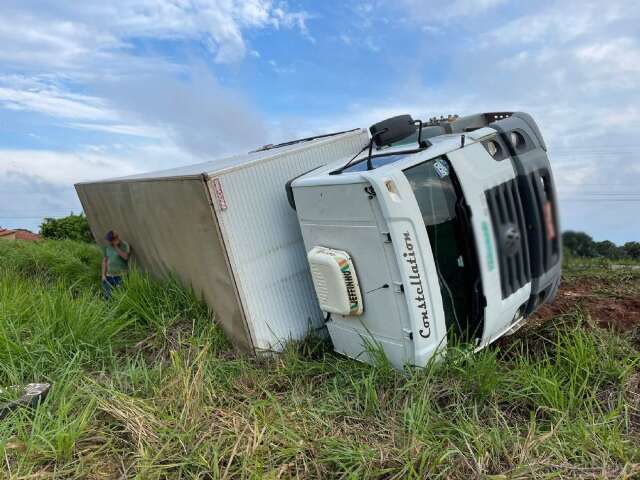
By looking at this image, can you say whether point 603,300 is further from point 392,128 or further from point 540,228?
point 392,128

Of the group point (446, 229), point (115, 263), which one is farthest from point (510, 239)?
point (115, 263)

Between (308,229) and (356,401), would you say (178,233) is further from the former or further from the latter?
(356,401)

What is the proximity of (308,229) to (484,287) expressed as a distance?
1376 mm

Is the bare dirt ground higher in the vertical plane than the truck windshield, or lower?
lower

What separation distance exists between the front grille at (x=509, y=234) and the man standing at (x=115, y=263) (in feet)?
13.5

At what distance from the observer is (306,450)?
2367mm

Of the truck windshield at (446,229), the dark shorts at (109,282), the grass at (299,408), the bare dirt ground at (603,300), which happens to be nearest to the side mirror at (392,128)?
the truck windshield at (446,229)

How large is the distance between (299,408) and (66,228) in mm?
14613

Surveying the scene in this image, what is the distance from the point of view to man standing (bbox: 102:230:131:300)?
17.4 ft

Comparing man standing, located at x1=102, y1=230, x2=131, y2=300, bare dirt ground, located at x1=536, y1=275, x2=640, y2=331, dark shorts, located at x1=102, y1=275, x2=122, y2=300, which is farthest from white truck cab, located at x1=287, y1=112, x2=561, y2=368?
dark shorts, located at x1=102, y1=275, x2=122, y2=300

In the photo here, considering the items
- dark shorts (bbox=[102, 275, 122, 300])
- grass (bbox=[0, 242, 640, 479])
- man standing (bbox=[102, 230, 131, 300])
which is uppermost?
man standing (bbox=[102, 230, 131, 300])

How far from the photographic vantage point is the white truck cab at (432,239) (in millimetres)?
2939

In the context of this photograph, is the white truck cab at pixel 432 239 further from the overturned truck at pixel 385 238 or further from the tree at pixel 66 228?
the tree at pixel 66 228

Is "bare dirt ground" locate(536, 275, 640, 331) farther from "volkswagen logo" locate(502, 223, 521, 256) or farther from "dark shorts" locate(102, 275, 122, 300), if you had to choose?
"dark shorts" locate(102, 275, 122, 300)
